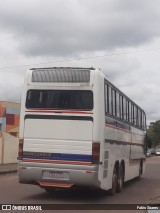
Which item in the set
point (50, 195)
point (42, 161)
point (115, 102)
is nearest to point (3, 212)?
point (42, 161)

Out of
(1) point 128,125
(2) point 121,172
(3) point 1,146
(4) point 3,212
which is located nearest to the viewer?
(4) point 3,212

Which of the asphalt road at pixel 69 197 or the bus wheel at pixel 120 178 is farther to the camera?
the bus wheel at pixel 120 178

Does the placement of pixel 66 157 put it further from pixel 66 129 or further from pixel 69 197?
pixel 69 197

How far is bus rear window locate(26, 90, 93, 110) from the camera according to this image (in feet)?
40.1

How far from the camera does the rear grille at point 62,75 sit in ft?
40.5

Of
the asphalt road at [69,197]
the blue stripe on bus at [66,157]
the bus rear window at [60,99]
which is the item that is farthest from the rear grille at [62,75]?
the asphalt road at [69,197]

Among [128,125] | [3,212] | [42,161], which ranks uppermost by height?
[128,125]

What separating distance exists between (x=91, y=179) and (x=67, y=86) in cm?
263

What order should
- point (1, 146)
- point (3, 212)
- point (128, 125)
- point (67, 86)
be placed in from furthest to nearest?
point (1, 146) < point (128, 125) < point (67, 86) < point (3, 212)

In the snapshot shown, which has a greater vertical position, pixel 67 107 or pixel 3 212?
pixel 67 107

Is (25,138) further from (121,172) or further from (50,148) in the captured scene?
(121,172)

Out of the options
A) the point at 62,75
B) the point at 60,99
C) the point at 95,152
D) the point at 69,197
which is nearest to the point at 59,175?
the point at 95,152

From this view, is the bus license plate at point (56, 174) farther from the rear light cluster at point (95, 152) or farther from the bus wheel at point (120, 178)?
the bus wheel at point (120, 178)

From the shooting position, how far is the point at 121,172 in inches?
597
